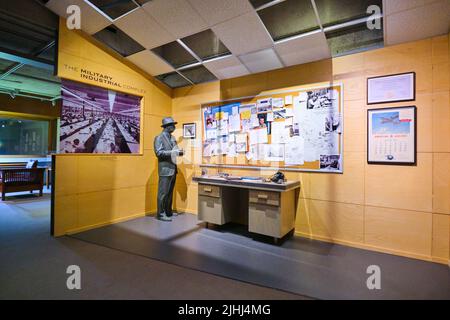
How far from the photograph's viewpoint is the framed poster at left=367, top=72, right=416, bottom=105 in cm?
276

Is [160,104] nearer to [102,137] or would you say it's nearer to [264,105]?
[102,137]

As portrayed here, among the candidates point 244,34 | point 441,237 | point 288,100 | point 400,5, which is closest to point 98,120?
point 244,34

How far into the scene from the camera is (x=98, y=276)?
7.44 ft

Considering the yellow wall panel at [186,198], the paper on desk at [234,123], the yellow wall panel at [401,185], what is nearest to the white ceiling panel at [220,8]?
the paper on desk at [234,123]

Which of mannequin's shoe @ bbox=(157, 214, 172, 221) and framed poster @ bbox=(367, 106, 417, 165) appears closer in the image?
framed poster @ bbox=(367, 106, 417, 165)

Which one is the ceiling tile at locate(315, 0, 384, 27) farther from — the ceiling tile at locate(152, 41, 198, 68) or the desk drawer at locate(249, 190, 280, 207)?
the desk drawer at locate(249, 190, 280, 207)

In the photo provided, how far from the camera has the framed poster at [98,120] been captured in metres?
3.48

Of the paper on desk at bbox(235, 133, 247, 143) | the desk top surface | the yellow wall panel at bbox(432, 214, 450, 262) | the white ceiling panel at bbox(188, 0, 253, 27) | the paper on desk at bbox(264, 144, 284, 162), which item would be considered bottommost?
the yellow wall panel at bbox(432, 214, 450, 262)

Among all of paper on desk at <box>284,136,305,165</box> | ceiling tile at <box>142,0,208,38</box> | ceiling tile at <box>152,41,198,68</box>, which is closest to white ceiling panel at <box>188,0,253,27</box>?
ceiling tile at <box>142,0,208,38</box>

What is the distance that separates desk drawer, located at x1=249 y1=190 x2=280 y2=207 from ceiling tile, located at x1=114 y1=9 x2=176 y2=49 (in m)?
2.64

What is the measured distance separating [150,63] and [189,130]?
144 centimetres

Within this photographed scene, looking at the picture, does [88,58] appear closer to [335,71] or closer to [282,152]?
[282,152]

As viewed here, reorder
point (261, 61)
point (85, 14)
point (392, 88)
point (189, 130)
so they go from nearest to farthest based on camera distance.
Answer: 1. point (392, 88)
2. point (85, 14)
3. point (261, 61)
4. point (189, 130)

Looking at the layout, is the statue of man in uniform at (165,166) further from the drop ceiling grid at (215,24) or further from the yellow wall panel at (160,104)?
the drop ceiling grid at (215,24)
